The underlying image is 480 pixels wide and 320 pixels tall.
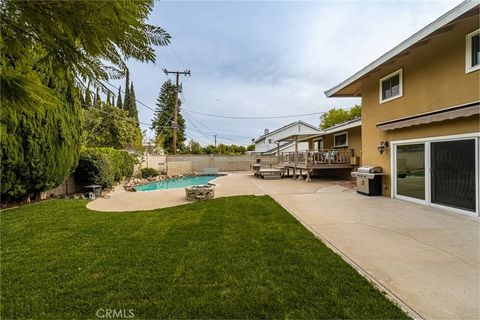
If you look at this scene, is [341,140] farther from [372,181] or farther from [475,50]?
[475,50]

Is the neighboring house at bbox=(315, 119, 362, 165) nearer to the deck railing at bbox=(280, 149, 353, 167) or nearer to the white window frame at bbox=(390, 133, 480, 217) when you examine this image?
the deck railing at bbox=(280, 149, 353, 167)

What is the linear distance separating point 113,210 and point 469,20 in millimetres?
10943

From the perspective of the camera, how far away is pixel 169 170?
2311cm

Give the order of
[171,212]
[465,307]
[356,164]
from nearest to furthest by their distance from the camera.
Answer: [465,307] → [171,212] → [356,164]

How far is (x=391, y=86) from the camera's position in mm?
9305

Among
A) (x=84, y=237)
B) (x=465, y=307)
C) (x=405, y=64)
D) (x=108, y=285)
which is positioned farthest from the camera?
(x=405, y=64)

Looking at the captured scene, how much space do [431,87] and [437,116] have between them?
51.6 inches

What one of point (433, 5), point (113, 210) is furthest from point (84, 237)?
point (433, 5)

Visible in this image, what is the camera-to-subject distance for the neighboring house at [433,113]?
616 cm

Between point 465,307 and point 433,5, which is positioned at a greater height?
point 433,5

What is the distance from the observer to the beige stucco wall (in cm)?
636

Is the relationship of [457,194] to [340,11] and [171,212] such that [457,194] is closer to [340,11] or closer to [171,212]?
[340,11]

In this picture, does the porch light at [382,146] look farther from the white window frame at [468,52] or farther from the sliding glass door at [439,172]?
the white window frame at [468,52]

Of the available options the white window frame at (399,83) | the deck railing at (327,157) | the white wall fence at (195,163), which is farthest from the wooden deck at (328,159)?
the white wall fence at (195,163)
